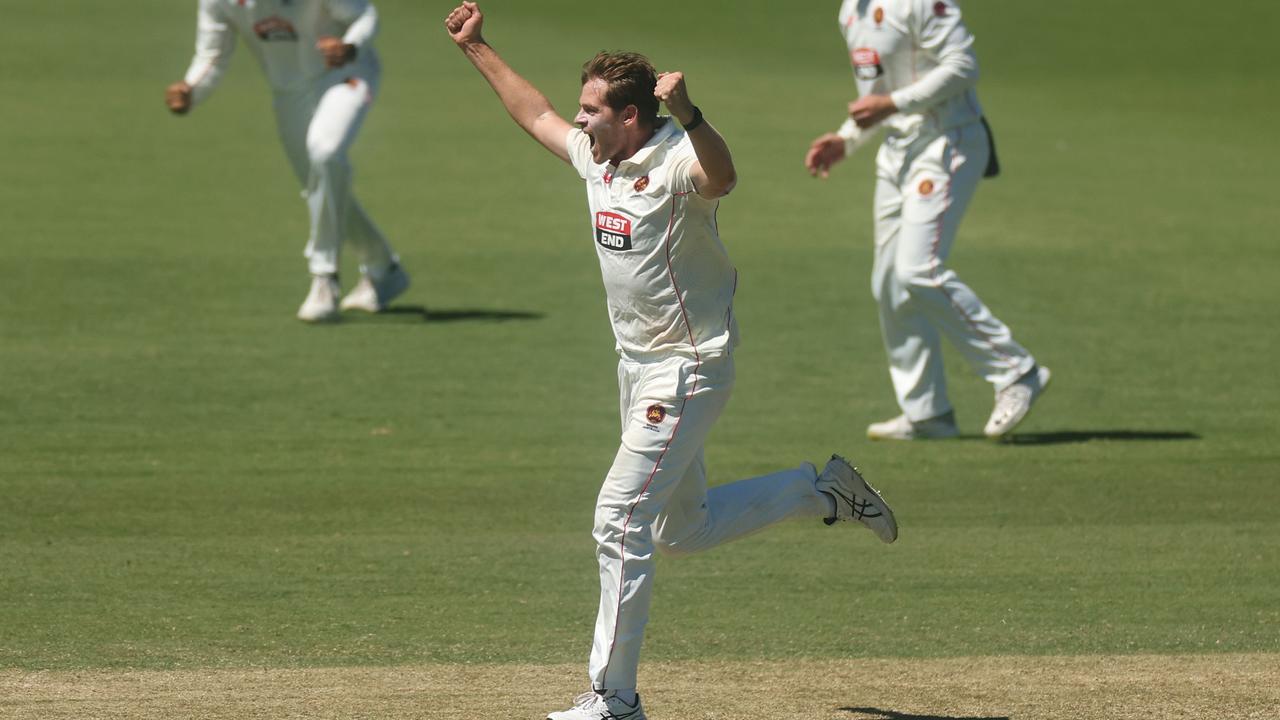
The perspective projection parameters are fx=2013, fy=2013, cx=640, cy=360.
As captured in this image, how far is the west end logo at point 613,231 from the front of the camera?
20.1 feet

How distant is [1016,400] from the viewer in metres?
10.1

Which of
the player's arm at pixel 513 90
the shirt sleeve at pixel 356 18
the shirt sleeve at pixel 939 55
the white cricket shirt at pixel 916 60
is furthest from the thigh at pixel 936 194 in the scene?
the shirt sleeve at pixel 356 18

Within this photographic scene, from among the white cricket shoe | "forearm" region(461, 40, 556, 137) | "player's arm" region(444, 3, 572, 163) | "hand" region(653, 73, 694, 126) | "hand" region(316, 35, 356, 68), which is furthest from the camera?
"hand" region(316, 35, 356, 68)

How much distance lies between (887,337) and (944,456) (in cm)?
82

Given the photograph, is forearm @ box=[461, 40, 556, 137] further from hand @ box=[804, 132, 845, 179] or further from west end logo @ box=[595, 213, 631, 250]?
hand @ box=[804, 132, 845, 179]

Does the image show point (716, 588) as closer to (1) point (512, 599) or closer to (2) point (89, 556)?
(1) point (512, 599)

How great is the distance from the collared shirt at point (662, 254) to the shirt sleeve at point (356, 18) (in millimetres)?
7459

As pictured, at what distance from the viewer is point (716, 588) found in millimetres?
7805

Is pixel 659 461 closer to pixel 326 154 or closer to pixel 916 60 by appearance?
pixel 916 60

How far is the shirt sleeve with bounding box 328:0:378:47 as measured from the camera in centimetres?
1340

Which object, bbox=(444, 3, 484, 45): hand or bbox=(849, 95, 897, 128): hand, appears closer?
bbox=(444, 3, 484, 45): hand

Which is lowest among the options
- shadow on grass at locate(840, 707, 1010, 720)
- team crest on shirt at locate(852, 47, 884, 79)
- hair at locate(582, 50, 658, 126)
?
shadow on grass at locate(840, 707, 1010, 720)

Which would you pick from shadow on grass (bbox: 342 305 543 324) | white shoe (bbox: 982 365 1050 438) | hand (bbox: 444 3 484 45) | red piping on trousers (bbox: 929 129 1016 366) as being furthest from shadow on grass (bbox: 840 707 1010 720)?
shadow on grass (bbox: 342 305 543 324)

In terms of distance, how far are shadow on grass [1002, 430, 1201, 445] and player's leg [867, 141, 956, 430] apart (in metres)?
0.38
